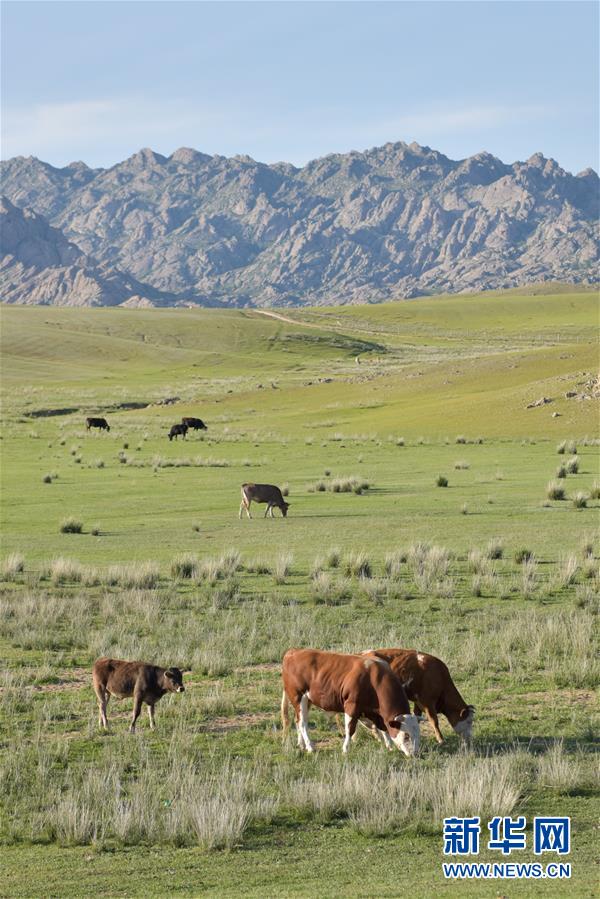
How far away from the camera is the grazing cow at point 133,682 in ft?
46.3

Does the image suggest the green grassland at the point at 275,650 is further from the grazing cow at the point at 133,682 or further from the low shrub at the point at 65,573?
the grazing cow at the point at 133,682

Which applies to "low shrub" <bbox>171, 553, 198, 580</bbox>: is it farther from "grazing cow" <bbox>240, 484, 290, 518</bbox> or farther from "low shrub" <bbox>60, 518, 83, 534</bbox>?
"grazing cow" <bbox>240, 484, 290, 518</bbox>

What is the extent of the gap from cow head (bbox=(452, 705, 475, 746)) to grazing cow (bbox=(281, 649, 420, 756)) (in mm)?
Answer: 926

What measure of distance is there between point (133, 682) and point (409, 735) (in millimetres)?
4203

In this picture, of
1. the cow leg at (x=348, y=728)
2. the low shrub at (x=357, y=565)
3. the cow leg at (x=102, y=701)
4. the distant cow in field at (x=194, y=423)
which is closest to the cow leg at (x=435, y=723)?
the cow leg at (x=348, y=728)

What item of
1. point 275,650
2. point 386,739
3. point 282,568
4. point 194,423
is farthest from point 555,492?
point 194,423

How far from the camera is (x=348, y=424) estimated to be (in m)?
75.1

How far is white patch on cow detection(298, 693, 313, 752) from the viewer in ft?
42.7

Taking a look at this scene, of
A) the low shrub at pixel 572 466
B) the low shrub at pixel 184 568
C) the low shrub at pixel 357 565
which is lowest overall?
the low shrub at pixel 184 568

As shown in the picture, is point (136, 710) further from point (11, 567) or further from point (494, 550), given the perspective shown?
point (494, 550)

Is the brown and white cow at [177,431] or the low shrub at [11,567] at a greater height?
the brown and white cow at [177,431]

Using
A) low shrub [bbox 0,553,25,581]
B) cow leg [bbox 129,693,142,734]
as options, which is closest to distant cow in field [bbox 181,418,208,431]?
low shrub [bbox 0,553,25,581]

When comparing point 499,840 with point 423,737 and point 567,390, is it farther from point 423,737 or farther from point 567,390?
point 567,390

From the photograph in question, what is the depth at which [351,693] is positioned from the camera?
41.1 feet
